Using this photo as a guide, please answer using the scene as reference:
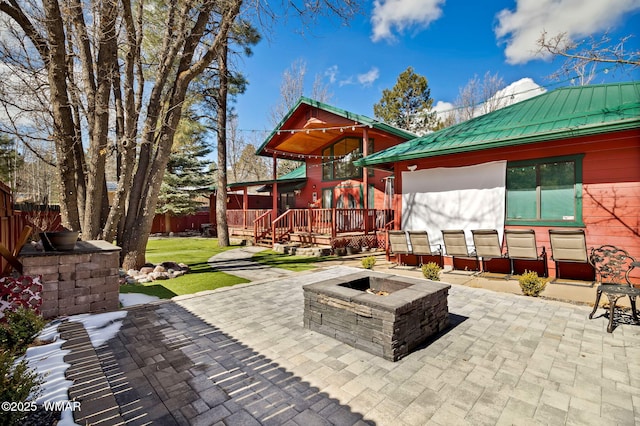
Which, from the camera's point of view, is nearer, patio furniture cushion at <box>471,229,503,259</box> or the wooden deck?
patio furniture cushion at <box>471,229,503,259</box>

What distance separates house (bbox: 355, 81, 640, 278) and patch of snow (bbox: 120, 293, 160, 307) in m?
6.26

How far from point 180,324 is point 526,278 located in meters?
5.67

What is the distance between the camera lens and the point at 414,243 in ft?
24.5

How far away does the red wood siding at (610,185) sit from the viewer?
529cm

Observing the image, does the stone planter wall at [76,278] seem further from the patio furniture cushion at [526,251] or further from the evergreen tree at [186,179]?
the evergreen tree at [186,179]

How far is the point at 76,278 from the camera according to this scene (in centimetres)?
438

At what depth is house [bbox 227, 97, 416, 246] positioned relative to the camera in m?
11.1

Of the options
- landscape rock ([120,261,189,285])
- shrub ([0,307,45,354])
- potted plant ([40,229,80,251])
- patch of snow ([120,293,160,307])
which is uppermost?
potted plant ([40,229,80,251])

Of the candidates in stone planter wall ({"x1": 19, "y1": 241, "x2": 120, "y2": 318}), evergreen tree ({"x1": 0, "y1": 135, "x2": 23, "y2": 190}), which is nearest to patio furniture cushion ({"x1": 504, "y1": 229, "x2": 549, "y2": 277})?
stone planter wall ({"x1": 19, "y1": 241, "x2": 120, "y2": 318})

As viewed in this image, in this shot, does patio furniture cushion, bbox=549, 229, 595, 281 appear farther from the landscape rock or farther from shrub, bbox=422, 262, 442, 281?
the landscape rock

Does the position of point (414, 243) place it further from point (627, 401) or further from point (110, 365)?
point (110, 365)

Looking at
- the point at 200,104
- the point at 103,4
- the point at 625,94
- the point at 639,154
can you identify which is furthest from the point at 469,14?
the point at 103,4

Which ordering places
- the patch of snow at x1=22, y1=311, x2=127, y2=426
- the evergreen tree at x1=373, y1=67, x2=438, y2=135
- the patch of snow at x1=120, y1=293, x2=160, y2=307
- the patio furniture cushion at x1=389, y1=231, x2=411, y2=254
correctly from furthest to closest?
the evergreen tree at x1=373, y1=67, x2=438, y2=135
the patio furniture cushion at x1=389, y1=231, x2=411, y2=254
the patch of snow at x1=120, y1=293, x2=160, y2=307
the patch of snow at x1=22, y1=311, x2=127, y2=426

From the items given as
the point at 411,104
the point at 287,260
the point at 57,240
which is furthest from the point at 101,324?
the point at 411,104
